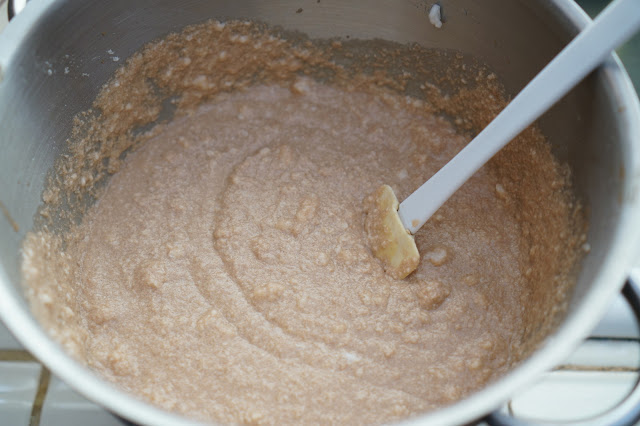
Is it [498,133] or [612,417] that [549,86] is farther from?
[612,417]

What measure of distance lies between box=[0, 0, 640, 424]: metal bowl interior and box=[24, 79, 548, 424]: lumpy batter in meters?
0.20

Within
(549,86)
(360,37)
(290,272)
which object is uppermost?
(549,86)

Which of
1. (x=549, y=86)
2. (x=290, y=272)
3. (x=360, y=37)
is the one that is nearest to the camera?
(x=549, y=86)

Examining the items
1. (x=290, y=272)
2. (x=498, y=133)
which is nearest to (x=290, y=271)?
(x=290, y=272)

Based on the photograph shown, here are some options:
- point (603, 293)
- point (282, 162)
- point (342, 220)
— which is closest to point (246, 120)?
point (282, 162)

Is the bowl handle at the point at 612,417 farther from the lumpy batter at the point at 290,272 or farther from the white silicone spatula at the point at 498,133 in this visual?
the white silicone spatula at the point at 498,133

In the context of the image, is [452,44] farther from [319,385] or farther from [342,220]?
[319,385]

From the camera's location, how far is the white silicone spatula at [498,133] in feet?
2.95

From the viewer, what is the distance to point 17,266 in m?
0.98

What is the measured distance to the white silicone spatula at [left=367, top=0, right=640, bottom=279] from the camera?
0.90m

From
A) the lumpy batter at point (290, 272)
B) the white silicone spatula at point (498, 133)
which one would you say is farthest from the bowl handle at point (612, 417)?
the white silicone spatula at point (498, 133)

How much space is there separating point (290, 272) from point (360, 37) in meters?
0.62

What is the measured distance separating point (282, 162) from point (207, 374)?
0.56 m

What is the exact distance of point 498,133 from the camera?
104 centimetres
